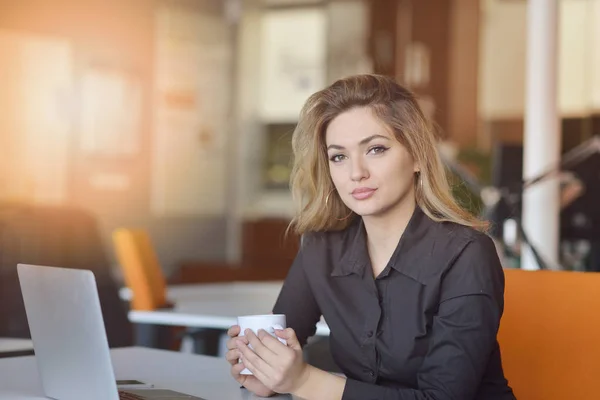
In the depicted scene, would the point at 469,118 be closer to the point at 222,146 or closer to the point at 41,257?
the point at 222,146

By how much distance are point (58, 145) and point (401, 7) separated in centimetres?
424

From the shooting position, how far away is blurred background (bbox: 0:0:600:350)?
5.67 metres

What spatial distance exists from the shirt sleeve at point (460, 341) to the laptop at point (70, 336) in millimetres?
383

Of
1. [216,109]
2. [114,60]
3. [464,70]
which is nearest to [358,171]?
[114,60]

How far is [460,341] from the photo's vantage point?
1571 millimetres

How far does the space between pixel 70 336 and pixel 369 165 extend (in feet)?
2.10

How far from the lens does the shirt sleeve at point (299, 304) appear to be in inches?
76.0

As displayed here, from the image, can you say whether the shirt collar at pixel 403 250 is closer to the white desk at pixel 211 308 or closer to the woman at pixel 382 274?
the woman at pixel 382 274

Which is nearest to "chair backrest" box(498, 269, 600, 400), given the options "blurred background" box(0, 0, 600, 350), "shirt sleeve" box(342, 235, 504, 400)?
"shirt sleeve" box(342, 235, 504, 400)

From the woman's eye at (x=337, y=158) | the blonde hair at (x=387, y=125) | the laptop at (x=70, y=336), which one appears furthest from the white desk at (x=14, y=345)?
the woman's eye at (x=337, y=158)

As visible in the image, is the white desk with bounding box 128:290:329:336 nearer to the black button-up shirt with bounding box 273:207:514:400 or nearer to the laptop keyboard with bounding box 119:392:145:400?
the black button-up shirt with bounding box 273:207:514:400

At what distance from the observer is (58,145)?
242 inches

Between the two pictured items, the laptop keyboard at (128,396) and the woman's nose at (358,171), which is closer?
Result: the laptop keyboard at (128,396)

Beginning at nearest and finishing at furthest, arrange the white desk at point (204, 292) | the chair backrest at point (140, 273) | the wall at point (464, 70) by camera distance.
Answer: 1. the chair backrest at point (140, 273)
2. the white desk at point (204, 292)
3. the wall at point (464, 70)
